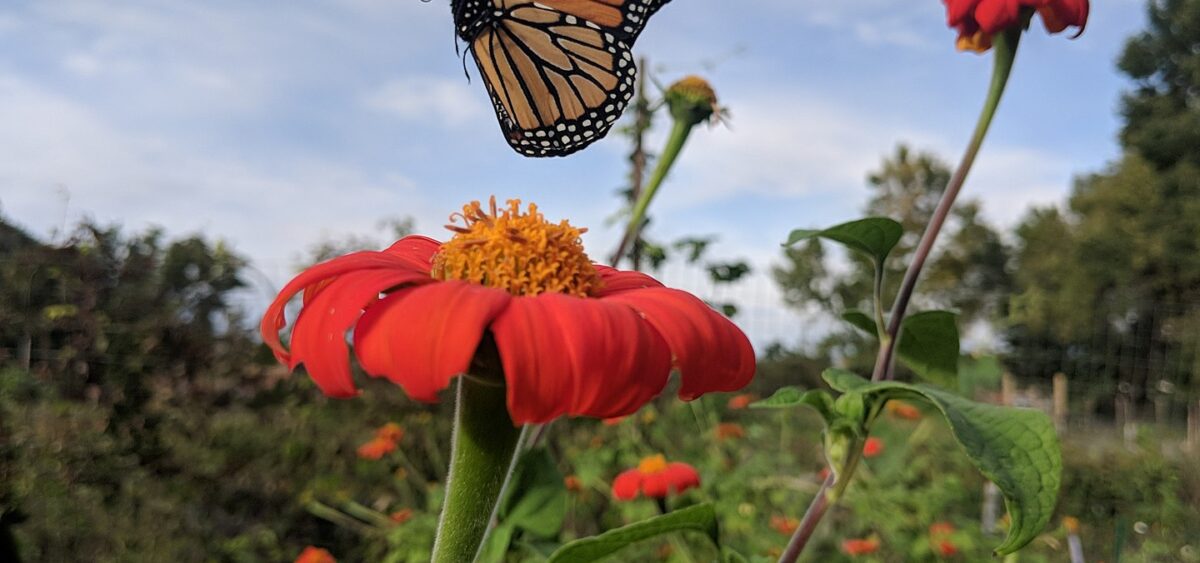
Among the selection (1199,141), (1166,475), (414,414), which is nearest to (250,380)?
(414,414)

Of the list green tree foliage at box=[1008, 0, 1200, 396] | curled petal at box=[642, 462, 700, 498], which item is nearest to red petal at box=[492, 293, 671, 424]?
curled petal at box=[642, 462, 700, 498]

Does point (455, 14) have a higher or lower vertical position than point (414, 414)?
higher

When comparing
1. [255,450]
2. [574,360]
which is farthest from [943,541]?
[255,450]

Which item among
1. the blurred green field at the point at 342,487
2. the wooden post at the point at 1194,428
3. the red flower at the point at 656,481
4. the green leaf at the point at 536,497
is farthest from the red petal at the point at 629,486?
the wooden post at the point at 1194,428

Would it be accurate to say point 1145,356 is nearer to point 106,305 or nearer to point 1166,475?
point 1166,475

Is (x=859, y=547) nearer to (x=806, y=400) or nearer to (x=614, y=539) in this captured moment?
(x=806, y=400)

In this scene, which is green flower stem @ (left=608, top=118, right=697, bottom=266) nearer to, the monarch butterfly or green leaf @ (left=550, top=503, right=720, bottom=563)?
the monarch butterfly

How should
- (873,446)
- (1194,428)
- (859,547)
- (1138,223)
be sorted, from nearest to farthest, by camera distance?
(873,446) → (859,547) → (1194,428) → (1138,223)
